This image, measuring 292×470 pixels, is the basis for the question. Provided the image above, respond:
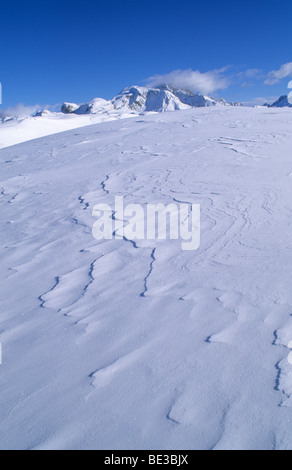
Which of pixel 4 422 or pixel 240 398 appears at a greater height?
pixel 240 398

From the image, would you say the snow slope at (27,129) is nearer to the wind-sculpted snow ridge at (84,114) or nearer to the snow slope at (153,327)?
the wind-sculpted snow ridge at (84,114)

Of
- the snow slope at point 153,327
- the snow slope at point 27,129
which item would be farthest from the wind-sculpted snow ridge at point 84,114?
the snow slope at point 153,327

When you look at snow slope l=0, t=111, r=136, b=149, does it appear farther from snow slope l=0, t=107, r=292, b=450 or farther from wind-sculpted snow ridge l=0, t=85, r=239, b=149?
snow slope l=0, t=107, r=292, b=450

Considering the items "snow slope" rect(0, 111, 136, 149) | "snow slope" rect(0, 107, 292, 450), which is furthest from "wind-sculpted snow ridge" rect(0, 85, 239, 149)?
"snow slope" rect(0, 107, 292, 450)

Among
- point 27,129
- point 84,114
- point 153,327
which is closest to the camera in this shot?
point 153,327

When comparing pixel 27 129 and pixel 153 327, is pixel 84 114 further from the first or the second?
pixel 153 327

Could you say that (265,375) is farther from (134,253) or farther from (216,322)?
(134,253)

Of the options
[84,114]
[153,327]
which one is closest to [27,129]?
[153,327]

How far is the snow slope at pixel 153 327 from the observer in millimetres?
1378

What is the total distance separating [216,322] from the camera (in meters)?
1.90

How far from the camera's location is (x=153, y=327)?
1.95m

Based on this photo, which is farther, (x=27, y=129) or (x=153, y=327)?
(x=27, y=129)

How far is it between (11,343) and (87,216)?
6.87 ft

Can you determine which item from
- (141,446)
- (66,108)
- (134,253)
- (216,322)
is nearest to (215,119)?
(134,253)
